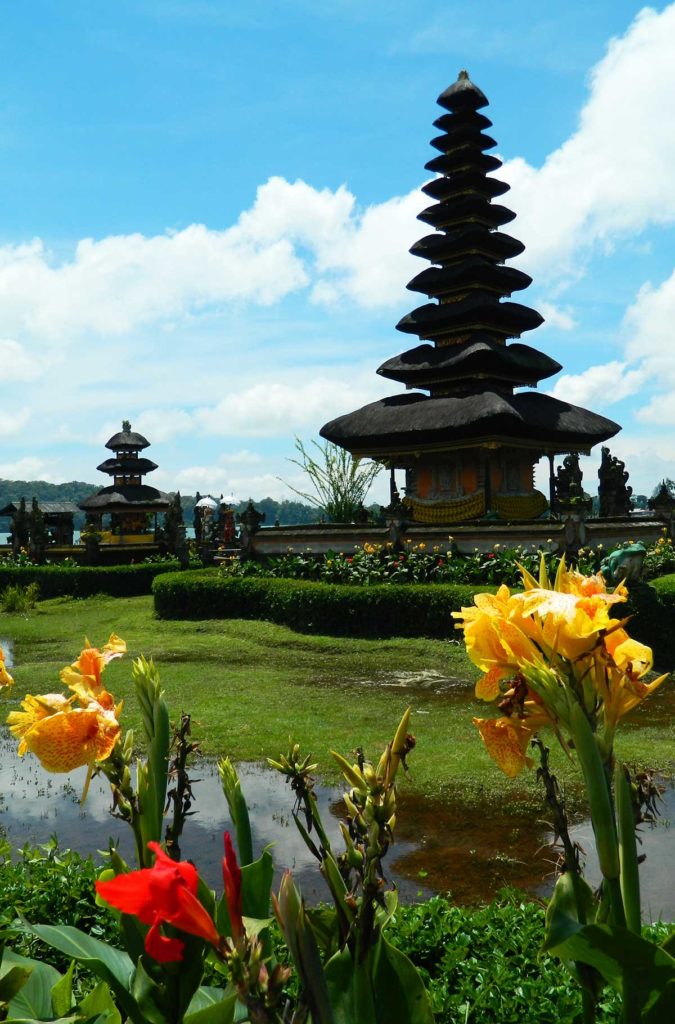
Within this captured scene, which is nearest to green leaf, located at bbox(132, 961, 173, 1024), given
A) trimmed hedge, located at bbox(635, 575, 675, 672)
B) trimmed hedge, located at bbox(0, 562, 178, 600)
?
trimmed hedge, located at bbox(635, 575, 675, 672)

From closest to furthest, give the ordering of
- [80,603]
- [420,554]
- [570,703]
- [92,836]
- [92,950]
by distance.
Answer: [570,703]
[92,950]
[92,836]
[420,554]
[80,603]

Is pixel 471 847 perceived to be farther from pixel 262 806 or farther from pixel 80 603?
pixel 80 603

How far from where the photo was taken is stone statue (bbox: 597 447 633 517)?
1098 inches

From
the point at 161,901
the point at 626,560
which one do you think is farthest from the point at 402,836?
the point at 626,560

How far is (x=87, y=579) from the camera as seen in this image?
27594 millimetres

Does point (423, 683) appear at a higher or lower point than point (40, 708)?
lower

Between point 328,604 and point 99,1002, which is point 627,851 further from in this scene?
point 328,604

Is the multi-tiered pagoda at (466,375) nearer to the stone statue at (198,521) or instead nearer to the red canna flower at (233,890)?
the stone statue at (198,521)

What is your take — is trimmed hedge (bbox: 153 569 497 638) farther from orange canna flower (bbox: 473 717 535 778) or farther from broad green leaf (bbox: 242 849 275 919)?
orange canna flower (bbox: 473 717 535 778)

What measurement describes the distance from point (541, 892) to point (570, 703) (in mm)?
4555

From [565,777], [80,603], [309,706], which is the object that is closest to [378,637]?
[309,706]

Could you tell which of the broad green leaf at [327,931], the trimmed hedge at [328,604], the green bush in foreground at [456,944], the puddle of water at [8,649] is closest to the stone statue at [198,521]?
the trimmed hedge at [328,604]

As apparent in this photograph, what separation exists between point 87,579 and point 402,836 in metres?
22.8

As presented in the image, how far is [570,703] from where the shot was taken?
1.37 meters
